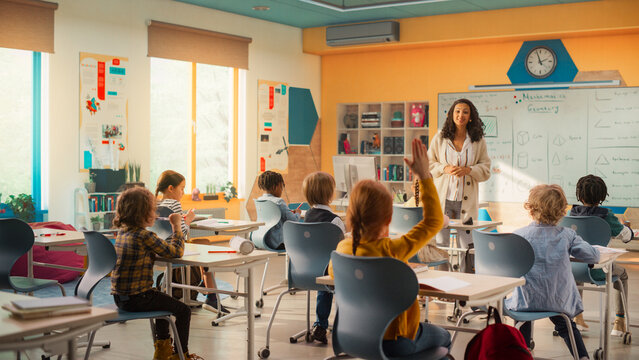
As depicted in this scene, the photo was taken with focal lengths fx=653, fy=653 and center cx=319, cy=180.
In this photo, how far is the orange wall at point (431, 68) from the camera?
8453mm

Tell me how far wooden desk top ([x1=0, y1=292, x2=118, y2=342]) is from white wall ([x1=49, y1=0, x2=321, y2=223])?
531 centimetres

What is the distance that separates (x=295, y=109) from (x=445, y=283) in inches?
297

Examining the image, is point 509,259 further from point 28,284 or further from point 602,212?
point 28,284

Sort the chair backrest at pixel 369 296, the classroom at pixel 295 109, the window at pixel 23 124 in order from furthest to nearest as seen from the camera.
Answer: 1. the window at pixel 23 124
2. the classroom at pixel 295 109
3. the chair backrest at pixel 369 296

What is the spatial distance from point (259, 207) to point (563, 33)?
16.9 ft

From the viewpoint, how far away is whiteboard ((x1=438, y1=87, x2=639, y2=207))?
330 inches

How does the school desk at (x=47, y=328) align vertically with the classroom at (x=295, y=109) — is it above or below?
below

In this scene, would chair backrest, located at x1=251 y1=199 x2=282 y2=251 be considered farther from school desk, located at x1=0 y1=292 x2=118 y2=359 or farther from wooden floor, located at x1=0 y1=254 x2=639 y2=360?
school desk, located at x1=0 y1=292 x2=118 y2=359

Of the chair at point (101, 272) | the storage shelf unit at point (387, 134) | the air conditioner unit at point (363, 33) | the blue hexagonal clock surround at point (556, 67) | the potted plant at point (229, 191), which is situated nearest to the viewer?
the chair at point (101, 272)

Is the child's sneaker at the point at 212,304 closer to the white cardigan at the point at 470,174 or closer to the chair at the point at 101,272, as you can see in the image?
the chair at the point at 101,272

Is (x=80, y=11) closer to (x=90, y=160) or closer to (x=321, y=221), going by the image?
(x=90, y=160)

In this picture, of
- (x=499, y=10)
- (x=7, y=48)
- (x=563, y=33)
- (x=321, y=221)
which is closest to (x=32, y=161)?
(x=7, y=48)

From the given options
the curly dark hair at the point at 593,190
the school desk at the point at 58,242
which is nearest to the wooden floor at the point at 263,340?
the school desk at the point at 58,242

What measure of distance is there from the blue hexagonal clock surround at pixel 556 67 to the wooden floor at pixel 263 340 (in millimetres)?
4071
